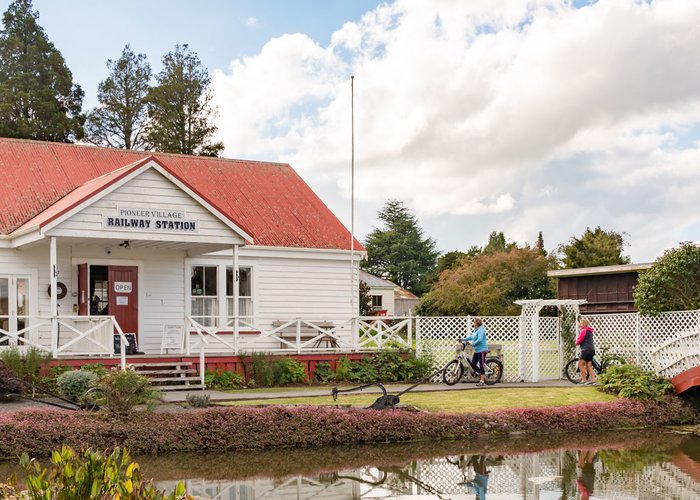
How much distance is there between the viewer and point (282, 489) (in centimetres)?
1216

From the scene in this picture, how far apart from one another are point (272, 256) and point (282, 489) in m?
14.2

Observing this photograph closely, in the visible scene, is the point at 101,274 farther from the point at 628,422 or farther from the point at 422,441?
the point at 628,422

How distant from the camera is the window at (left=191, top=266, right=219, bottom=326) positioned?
2517 cm

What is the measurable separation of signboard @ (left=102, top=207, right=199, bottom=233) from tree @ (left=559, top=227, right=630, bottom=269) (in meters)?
27.5

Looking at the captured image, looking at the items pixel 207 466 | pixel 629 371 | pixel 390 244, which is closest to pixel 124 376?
pixel 207 466

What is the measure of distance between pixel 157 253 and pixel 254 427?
1006cm

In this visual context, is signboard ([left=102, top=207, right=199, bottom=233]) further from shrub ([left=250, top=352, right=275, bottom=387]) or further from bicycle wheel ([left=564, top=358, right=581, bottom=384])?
bicycle wheel ([left=564, top=358, right=581, bottom=384])

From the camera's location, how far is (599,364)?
74.8 ft

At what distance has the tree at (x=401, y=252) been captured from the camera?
7662 centimetres

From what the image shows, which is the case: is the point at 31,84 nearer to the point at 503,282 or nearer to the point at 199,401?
the point at 503,282

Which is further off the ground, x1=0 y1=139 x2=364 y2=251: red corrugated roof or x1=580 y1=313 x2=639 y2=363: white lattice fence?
x1=0 y1=139 x2=364 y2=251: red corrugated roof

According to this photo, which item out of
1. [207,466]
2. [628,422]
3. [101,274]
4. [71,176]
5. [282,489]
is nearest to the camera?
[282,489]

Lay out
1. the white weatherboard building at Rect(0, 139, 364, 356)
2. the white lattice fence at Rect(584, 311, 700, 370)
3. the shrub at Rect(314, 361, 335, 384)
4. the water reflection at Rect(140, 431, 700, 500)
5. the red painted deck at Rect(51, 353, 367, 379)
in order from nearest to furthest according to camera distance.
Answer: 1. the water reflection at Rect(140, 431, 700, 500)
2. the red painted deck at Rect(51, 353, 367, 379)
3. the white weatherboard building at Rect(0, 139, 364, 356)
4. the white lattice fence at Rect(584, 311, 700, 370)
5. the shrub at Rect(314, 361, 335, 384)

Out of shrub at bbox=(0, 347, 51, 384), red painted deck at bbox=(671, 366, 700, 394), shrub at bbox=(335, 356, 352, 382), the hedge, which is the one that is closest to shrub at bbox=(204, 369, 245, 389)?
shrub at bbox=(335, 356, 352, 382)
